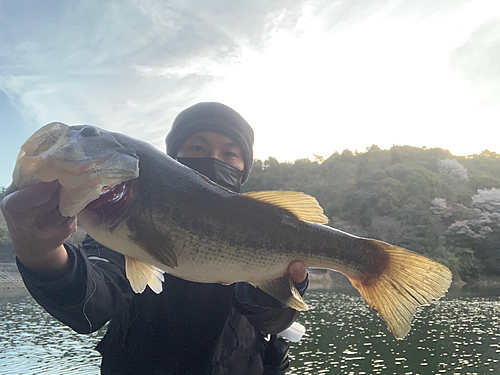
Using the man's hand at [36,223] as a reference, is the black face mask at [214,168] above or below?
above

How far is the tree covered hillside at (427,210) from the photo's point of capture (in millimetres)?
40000

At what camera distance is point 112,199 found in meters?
2.06

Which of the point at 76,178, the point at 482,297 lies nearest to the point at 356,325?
the point at 482,297

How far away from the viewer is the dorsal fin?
2438 mm

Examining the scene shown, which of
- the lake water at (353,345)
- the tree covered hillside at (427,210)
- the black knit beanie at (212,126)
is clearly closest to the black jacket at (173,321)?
the black knit beanie at (212,126)

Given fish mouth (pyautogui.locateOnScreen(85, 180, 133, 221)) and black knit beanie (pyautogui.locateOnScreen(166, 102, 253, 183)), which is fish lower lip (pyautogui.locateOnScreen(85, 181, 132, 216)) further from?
black knit beanie (pyautogui.locateOnScreen(166, 102, 253, 183))

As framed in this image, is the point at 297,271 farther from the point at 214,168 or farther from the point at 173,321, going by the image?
the point at 214,168

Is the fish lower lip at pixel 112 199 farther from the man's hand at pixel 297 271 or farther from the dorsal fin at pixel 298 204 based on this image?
the man's hand at pixel 297 271

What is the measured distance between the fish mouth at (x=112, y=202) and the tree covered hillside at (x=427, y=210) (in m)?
41.6

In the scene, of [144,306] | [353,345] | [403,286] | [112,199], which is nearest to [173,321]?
[144,306]

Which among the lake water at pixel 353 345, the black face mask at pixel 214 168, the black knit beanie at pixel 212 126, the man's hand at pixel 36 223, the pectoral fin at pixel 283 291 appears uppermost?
the black knit beanie at pixel 212 126

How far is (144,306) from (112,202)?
1.13m

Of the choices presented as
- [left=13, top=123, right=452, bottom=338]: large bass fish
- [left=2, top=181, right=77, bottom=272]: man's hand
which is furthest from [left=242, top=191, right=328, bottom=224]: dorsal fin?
[left=2, top=181, right=77, bottom=272]: man's hand

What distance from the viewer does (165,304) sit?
2.83 meters
